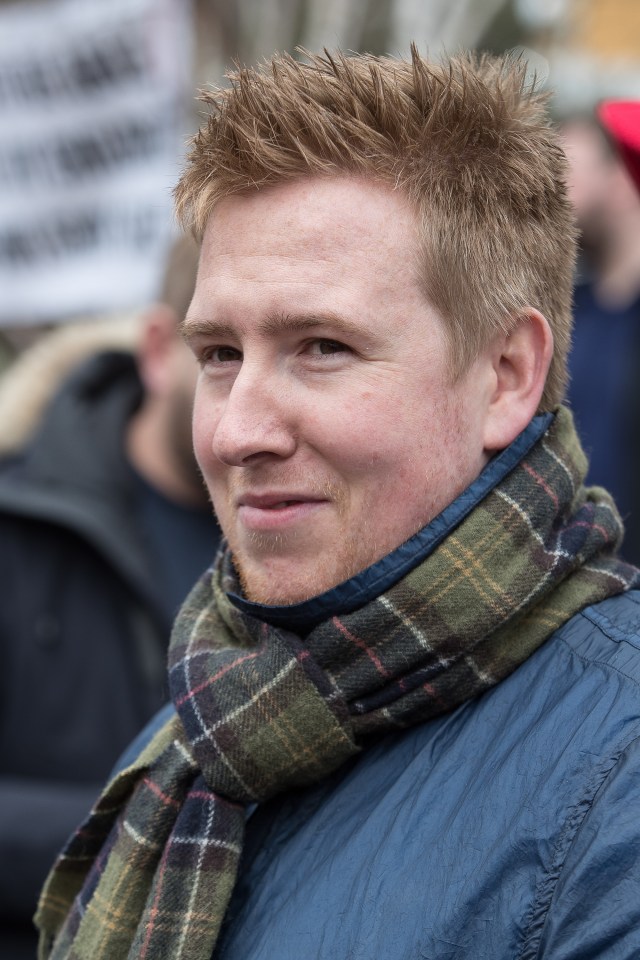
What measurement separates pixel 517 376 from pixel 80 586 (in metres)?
1.83

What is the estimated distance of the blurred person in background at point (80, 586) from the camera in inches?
110

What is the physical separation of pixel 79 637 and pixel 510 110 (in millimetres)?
1984

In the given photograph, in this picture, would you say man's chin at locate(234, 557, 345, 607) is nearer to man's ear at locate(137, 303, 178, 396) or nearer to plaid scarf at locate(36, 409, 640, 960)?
plaid scarf at locate(36, 409, 640, 960)

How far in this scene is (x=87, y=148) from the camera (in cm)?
514

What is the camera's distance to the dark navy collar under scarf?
1531 mm

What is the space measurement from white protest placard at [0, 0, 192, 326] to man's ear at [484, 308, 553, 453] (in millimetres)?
3541

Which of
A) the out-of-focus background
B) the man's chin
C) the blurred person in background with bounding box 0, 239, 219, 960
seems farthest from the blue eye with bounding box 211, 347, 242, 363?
the out-of-focus background

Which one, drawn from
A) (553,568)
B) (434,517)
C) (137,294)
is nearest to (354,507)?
(434,517)

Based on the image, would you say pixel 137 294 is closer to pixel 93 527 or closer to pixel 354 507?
pixel 93 527

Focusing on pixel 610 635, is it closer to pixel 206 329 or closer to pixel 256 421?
pixel 256 421

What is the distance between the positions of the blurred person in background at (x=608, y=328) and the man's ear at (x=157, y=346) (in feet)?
4.14

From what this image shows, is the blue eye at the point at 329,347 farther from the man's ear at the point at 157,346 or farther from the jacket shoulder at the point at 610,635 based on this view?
the man's ear at the point at 157,346

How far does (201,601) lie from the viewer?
1.85m

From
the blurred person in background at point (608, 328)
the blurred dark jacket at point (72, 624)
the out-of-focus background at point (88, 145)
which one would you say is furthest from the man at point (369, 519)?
the out-of-focus background at point (88, 145)
